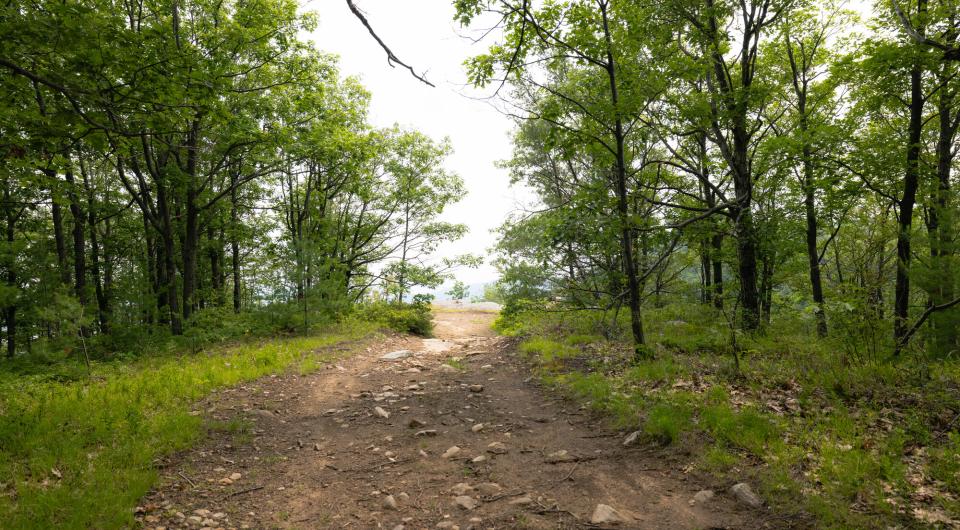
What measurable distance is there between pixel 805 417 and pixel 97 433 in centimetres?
850

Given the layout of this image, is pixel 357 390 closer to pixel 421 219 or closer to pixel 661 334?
pixel 661 334

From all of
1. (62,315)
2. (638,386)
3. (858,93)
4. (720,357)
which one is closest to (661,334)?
(720,357)

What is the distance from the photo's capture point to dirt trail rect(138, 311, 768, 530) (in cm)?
388

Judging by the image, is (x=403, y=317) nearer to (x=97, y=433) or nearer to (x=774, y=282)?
(x=97, y=433)

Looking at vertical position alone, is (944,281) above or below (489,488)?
above

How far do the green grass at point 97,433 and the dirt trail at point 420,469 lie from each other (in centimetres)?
33

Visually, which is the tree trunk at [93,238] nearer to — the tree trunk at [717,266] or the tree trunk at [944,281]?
the tree trunk at [717,266]

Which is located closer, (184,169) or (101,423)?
(101,423)

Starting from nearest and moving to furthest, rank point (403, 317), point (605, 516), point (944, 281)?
point (605, 516), point (944, 281), point (403, 317)

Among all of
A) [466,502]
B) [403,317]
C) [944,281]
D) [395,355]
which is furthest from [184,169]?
[944,281]

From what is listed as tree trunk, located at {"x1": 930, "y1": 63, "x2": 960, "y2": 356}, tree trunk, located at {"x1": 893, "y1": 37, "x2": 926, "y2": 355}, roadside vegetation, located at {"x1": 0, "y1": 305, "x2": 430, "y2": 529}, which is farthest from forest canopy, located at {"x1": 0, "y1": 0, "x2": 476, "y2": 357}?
tree trunk, located at {"x1": 893, "y1": 37, "x2": 926, "y2": 355}

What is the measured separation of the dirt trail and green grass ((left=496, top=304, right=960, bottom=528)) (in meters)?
0.42

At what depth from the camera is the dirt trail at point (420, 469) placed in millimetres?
3883

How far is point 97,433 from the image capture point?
5438 mm
